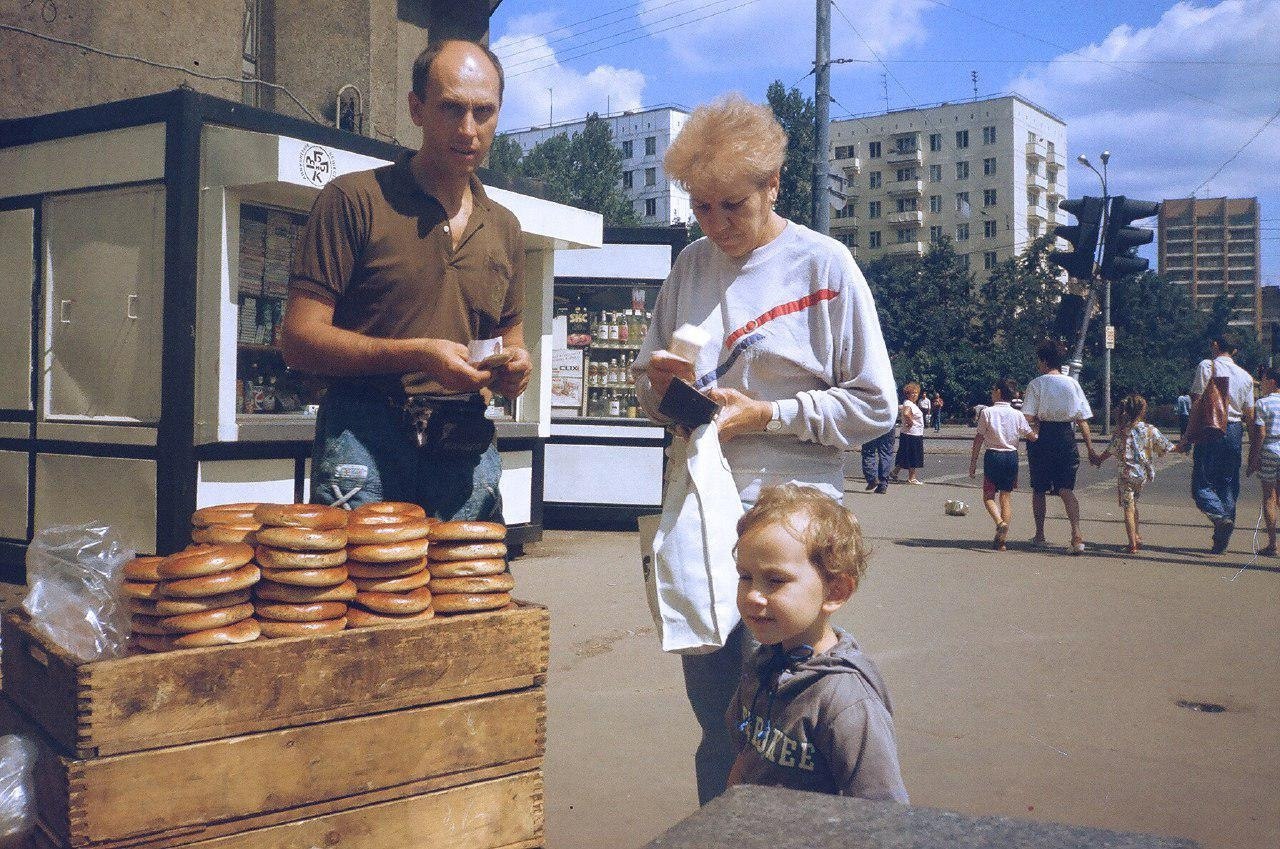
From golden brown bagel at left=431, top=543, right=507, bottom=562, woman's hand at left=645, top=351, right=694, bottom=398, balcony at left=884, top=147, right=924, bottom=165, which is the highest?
balcony at left=884, top=147, right=924, bottom=165

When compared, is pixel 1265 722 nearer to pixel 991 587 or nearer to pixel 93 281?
pixel 991 587

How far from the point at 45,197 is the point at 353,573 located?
6845 millimetres

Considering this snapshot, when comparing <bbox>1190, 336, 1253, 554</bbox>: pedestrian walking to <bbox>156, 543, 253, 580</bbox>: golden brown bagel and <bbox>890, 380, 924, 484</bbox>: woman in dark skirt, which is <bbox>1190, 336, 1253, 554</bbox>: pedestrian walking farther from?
<bbox>156, 543, 253, 580</bbox>: golden brown bagel

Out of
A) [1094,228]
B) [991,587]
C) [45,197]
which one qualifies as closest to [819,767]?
[991,587]

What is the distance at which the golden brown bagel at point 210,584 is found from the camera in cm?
273

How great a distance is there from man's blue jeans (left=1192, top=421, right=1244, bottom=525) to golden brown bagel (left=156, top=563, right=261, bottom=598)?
33.5 ft

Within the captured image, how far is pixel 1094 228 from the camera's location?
11586 mm

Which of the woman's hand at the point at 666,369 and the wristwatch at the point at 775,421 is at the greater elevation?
the woman's hand at the point at 666,369

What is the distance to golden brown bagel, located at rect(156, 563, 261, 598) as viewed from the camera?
273 centimetres

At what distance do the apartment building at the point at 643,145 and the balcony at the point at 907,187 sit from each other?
18.3 meters

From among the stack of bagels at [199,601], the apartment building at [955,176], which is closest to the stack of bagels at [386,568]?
the stack of bagels at [199,601]

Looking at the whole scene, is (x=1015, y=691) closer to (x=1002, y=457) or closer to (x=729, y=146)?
(x=729, y=146)

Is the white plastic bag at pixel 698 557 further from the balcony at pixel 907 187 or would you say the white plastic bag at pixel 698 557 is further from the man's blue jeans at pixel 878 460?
the balcony at pixel 907 187

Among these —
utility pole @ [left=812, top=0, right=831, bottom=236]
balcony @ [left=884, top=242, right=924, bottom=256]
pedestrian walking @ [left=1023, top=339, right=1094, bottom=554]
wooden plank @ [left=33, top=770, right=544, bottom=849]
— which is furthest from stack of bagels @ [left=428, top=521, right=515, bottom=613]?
balcony @ [left=884, top=242, right=924, bottom=256]
